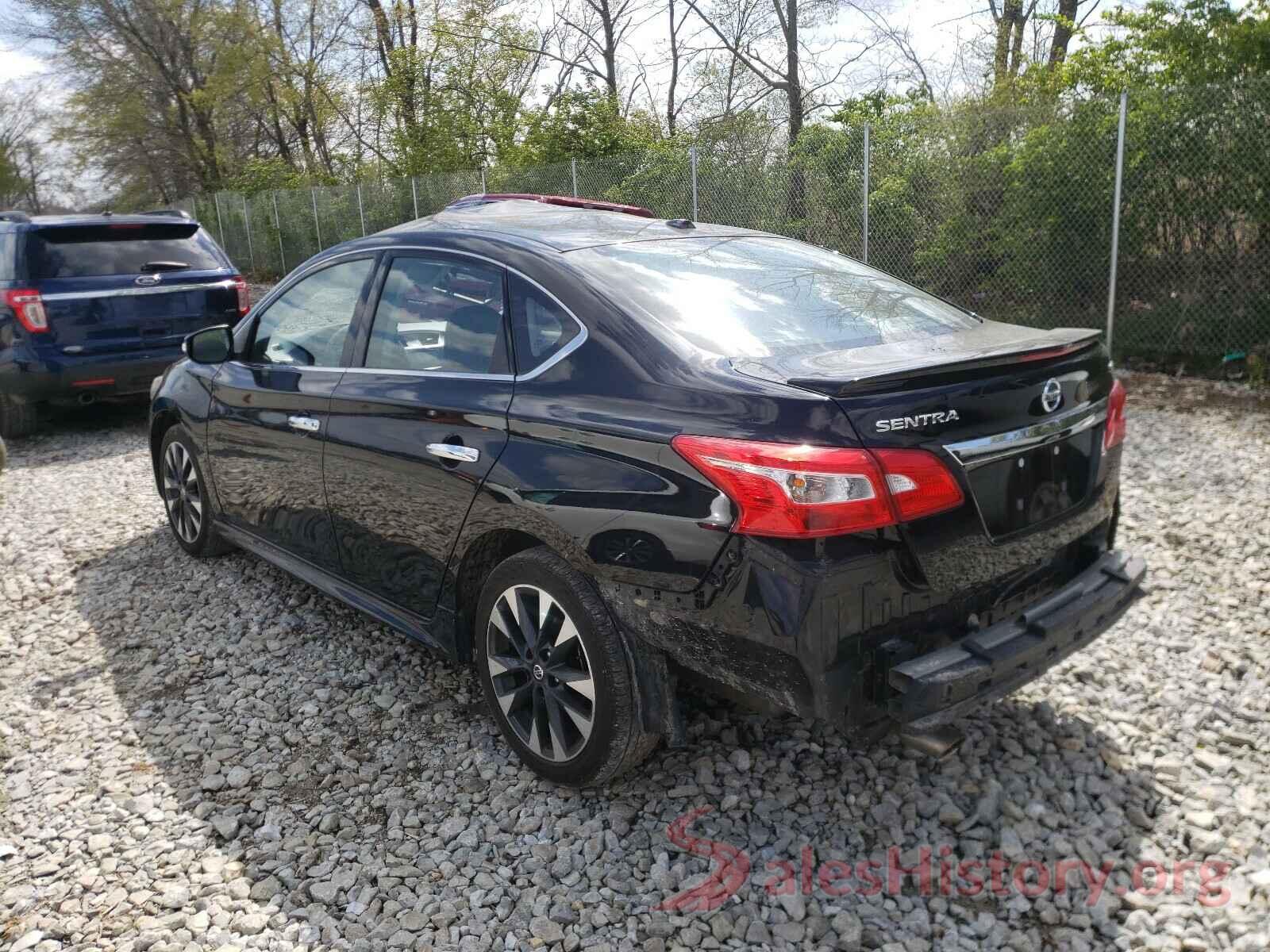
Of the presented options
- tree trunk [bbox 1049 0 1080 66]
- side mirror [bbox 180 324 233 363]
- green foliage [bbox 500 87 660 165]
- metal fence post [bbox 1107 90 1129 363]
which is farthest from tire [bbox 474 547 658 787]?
tree trunk [bbox 1049 0 1080 66]

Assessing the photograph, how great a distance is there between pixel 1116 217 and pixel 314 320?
725cm

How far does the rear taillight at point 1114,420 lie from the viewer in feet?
9.98

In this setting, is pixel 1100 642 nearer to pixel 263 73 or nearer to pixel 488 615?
pixel 488 615

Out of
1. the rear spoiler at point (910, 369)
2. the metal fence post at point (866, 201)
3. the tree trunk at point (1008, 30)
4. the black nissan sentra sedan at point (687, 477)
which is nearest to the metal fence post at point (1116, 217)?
the metal fence post at point (866, 201)

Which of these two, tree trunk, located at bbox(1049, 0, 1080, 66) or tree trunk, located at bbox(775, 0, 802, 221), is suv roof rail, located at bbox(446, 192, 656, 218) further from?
tree trunk, located at bbox(1049, 0, 1080, 66)

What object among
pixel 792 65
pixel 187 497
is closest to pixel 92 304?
pixel 187 497

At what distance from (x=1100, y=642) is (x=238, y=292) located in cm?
722

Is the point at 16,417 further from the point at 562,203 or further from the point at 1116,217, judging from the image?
the point at 1116,217

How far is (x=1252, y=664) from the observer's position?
11.9ft

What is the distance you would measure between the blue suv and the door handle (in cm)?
580

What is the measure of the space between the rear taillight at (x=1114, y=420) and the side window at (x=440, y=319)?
71.7 inches

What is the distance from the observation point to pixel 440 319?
3.35m

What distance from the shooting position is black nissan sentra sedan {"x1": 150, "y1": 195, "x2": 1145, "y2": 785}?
7.73ft

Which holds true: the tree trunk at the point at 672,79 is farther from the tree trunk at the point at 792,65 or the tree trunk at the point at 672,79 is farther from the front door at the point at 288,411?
the front door at the point at 288,411
